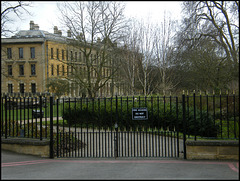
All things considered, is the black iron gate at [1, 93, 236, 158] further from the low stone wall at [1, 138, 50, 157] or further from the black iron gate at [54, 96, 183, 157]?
the low stone wall at [1, 138, 50, 157]

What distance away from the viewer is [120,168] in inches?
349

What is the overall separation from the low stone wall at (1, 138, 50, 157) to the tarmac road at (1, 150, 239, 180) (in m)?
0.24

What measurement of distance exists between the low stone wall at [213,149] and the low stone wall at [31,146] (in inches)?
199

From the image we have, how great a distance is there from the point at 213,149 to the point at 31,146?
21.0ft

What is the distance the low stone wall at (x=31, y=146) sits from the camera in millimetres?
10961

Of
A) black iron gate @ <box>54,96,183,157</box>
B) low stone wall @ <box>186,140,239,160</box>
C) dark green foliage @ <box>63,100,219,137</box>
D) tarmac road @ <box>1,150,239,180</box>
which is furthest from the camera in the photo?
dark green foliage @ <box>63,100,219,137</box>

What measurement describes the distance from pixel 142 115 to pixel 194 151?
214cm

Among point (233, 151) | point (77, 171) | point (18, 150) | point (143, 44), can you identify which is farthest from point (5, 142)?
point (143, 44)

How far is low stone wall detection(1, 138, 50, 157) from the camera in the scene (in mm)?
10961

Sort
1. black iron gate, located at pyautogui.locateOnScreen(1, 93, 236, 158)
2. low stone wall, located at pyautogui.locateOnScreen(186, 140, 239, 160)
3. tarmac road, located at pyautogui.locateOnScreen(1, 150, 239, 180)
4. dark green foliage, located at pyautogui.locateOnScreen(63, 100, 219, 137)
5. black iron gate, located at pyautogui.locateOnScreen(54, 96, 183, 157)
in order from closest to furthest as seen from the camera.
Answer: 1. tarmac road, located at pyautogui.locateOnScreen(1, 150, 239, 180)
2. low stone wall, located at pyautogui.locateOnScreen(186, 140, 239, 160)
3. black iron gate, located at pyautogui.locateOnScreen(1, 93, 236, 158)
4. black iron gate, located at pyautogui.locateOnScreen(54, 96, 183, 157)
5. dark green foliage, located at pyautogui.locateOnScreen(63, 100, 219, 137)

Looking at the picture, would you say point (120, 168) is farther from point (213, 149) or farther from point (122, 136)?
point (213, 149)

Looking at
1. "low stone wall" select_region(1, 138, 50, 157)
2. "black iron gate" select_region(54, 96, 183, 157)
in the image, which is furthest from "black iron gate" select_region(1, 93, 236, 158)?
"low stone wall" select_region(1, 138, 50, 157)

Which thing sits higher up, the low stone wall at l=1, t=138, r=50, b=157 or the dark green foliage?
the dark green foliage

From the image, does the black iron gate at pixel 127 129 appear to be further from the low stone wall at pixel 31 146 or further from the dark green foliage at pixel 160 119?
the low stone wall at pixel 31 146
